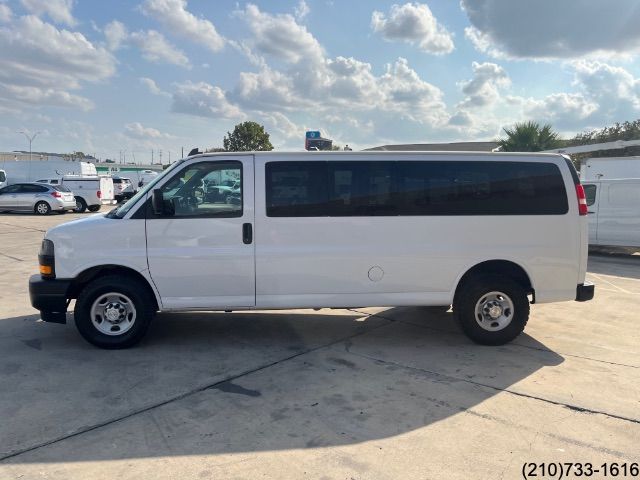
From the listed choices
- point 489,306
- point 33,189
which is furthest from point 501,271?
point 33,189

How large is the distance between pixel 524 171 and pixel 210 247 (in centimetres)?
352

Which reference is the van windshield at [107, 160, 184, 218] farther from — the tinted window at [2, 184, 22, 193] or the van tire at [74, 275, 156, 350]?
the tinted window at [2, 184, 22, 193]

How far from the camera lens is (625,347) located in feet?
19.1

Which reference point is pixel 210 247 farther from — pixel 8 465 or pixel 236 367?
pixel 8 465

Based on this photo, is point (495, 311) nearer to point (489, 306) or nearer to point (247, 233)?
point (489, 306)

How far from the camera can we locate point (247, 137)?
55844 mm

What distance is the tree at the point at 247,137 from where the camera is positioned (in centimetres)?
5559

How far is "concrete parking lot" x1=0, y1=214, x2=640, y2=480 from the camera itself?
11.4 feet

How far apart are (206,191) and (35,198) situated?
22019mm

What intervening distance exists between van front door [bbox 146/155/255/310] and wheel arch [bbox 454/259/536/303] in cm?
236

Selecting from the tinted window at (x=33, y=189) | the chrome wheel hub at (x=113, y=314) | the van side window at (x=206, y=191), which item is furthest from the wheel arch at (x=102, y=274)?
the tinted window at (x=33, y=189)

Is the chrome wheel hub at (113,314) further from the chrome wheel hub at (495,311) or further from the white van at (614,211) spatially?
the white van at (614,211)

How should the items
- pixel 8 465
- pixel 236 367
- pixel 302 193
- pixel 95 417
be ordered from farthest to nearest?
pixel 302 193 < pixel 236 367 < pixel 95 417 < pixel 8 465

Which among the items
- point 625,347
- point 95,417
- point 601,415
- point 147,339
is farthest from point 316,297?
point 625,347
